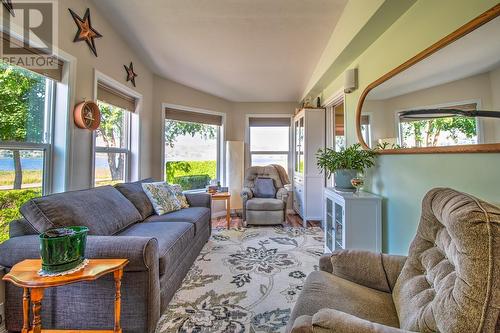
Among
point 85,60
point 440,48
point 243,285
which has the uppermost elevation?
point 85,60

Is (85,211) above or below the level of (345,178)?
below

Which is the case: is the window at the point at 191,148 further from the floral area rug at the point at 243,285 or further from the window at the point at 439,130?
the window at the point at 439,130

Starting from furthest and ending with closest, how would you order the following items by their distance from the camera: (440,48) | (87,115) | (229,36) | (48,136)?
(229,36) → (87,115) → (48,136) → (440,48)

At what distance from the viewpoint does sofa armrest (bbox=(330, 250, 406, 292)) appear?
1215mm

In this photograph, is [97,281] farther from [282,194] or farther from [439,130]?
[282,194]

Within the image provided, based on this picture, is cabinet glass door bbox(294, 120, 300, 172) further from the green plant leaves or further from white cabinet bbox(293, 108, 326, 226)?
the green plant leaves

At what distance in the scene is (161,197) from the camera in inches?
106

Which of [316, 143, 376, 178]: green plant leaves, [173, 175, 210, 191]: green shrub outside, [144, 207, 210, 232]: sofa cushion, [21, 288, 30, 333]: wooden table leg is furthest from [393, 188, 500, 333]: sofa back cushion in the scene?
[173, 175, 210, 191]: green shrub outside

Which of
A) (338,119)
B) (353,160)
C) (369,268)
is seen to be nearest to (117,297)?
(369,268)

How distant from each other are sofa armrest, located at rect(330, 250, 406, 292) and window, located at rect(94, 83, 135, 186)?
8.58 feet

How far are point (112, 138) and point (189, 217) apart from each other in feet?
5.03

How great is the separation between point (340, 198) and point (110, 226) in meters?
2.05

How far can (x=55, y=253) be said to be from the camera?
3.58ft

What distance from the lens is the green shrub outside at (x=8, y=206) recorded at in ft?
5.40
